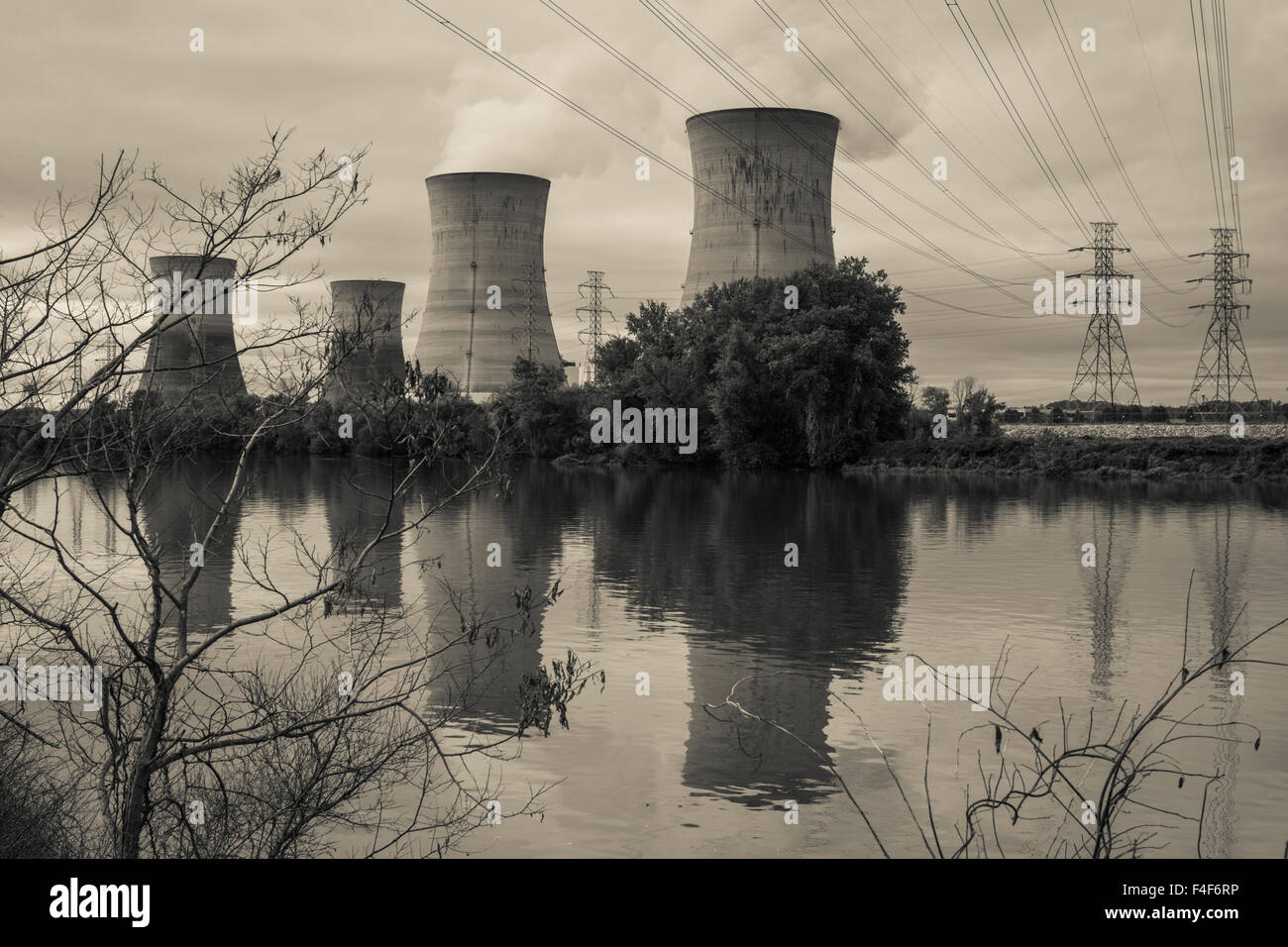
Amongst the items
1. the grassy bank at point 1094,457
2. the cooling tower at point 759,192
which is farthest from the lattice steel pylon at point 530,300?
the grassy bank at point 1094,457

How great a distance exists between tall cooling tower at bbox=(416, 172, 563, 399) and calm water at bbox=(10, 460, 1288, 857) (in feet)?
67.8

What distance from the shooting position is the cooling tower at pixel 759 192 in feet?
132

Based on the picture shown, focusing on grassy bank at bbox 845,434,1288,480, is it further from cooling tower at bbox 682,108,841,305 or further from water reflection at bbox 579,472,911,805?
water reflection at bbox 579,472,911,805

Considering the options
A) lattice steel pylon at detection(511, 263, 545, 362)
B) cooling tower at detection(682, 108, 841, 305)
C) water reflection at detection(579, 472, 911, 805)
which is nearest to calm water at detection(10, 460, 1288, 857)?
water reflection at detection(579, 472, 911, 805)

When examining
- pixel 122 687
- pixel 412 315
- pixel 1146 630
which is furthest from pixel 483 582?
pixel 122 687

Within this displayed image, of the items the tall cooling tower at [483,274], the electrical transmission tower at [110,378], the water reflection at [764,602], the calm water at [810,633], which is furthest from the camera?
the tall cooling tower at [483,274]

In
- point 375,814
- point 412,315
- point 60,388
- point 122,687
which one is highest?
point 412,315

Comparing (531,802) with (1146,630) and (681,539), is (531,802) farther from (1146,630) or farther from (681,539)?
(681,539)

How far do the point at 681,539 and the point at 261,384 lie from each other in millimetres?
15930

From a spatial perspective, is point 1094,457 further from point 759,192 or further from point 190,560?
point 190,560

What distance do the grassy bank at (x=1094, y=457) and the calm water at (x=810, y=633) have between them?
1190 centimetres

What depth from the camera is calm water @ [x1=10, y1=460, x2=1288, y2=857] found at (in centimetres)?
659

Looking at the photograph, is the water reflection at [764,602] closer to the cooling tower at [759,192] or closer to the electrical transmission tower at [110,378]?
the electrical transmission tower at [110,378]

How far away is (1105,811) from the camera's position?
2.71 m
